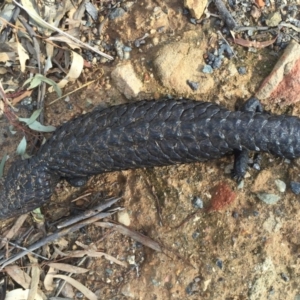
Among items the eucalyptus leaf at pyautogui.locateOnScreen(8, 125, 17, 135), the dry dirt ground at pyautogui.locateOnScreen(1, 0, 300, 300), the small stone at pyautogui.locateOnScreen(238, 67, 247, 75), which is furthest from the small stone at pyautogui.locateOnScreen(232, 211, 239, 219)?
the eucalyptus leaf at pyautogui.locateOnScreen(8, 125, 17, 135)

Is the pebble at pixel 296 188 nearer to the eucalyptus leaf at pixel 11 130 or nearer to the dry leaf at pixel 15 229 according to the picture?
the dry leaf at pixel 15 229

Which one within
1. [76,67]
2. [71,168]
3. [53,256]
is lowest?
[53,256]

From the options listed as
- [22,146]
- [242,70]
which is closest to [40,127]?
[22,146]

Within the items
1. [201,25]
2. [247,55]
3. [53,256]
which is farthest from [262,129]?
[53,256]

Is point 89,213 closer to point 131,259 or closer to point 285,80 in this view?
point 131,259

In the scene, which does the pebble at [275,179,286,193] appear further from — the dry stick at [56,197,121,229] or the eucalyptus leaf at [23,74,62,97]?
the eucalyptus leaf at [23,74,62,97]

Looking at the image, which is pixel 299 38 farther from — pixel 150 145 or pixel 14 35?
pixel 14 35

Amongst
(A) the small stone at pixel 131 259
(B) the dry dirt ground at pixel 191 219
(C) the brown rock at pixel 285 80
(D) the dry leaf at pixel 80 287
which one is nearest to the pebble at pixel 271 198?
(B) the dry dirt ground at pixel 191 219
